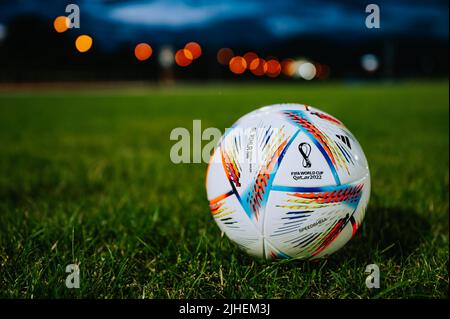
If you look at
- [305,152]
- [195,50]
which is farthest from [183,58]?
[305,152]

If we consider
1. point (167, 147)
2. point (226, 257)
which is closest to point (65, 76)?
point (167, 147)

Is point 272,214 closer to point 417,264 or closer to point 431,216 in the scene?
point 417,264

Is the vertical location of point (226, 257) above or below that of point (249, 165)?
below

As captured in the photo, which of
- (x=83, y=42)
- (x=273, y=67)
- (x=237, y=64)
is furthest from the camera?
(x=273, y=67)

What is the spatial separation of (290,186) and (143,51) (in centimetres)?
7330

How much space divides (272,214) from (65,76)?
54314 millimetres

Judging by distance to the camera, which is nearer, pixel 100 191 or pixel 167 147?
pixel 100 191

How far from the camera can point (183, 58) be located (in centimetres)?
8094

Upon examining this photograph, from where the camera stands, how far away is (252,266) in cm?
235

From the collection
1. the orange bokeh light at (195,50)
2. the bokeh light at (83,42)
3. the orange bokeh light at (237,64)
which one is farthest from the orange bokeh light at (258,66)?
the bokeh light at (83,42)

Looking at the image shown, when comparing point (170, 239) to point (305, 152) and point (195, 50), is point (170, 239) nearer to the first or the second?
point (305, 152)
